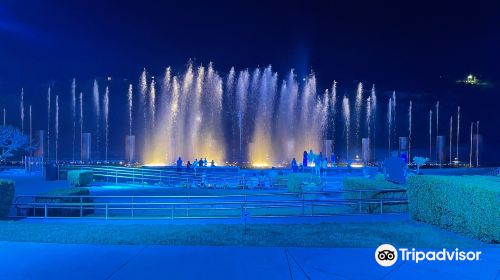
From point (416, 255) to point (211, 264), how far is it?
3423mm

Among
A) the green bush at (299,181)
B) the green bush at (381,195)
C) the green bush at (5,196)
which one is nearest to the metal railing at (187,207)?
the green bush at (381,195)

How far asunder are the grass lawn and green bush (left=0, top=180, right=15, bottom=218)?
122 cm

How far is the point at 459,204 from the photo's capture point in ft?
33.3

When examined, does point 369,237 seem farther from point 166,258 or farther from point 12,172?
point 12,172

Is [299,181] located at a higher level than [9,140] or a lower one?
lower

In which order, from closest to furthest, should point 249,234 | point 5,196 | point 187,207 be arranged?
point 249,234, point 5,196, point 187,207

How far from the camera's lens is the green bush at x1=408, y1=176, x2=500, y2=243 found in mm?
9170

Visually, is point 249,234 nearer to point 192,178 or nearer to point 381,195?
point 381,195

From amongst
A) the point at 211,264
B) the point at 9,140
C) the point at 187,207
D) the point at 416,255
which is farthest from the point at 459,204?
the point at 9,140

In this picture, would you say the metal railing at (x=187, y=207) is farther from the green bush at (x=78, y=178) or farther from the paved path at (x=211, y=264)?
the green bush at (x=78, y=178)

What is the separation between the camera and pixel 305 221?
1279 cm

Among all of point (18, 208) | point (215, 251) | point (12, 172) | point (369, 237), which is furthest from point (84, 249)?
point (12, 172)

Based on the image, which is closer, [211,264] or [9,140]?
[211,264]

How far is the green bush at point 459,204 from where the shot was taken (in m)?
9.17
